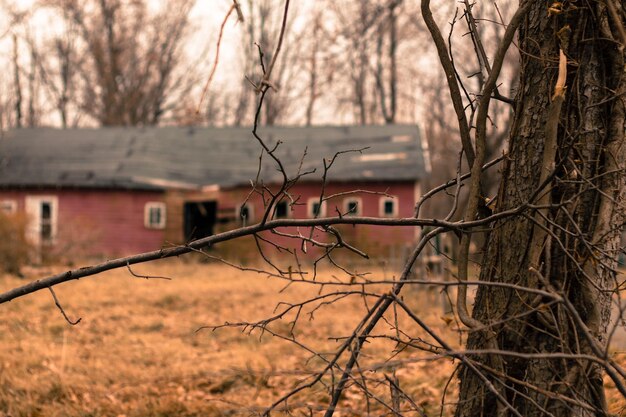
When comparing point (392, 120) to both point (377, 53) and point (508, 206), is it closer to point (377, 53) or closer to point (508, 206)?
point (377, 53)

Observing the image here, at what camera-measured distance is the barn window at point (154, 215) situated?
25734 millimetres

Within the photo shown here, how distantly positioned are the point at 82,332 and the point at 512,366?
6.86 meters

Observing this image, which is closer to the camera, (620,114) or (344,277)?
(620,114)

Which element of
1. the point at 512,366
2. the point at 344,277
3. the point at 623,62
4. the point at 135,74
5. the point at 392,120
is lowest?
the point at 344,277

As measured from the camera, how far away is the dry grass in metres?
5.24

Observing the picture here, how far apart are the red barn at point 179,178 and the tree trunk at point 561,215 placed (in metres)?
19.9

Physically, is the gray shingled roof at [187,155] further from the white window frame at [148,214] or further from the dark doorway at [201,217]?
the dark doorway at [201,217]

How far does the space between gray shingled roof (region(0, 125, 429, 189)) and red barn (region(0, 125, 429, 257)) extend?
4 centimetres

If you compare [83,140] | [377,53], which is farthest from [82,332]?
[377,53]

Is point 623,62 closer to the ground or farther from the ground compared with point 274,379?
farther from the ground

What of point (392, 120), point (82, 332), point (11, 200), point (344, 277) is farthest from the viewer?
point (392, 120)

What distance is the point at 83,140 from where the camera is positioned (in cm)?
2916

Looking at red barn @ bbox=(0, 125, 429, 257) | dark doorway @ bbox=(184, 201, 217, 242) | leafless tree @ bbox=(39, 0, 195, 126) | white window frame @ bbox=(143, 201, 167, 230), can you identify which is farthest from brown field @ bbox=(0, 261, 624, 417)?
leafless tree @ bbox=(39, 0, 195, 126)

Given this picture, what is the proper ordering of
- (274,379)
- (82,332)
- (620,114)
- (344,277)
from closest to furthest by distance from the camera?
(620,114) < (274,379) < (82,332) < (344,277)
